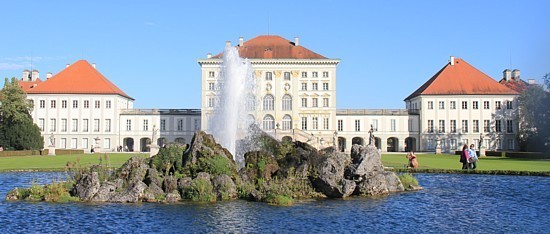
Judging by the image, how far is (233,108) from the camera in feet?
92.6

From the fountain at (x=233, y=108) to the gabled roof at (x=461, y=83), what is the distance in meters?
47.9

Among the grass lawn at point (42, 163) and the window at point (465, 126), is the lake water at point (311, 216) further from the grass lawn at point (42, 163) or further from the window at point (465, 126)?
the window at point (465, 126)

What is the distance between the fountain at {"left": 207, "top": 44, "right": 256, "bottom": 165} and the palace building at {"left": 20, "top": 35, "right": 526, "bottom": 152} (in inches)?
1656

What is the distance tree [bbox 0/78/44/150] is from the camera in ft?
196

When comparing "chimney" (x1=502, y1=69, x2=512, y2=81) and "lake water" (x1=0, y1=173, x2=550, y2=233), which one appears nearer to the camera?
"lake water" (x1=0, y1=173, x2=550, y2=233)

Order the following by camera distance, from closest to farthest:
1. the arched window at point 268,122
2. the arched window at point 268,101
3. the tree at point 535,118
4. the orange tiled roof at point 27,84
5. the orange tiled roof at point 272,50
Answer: the tree at point 535,118
the orange tiled roof at point 272,50
the arched window at point 268,122
the arched window at point 268,101
the orange tiled roof at point 27,84

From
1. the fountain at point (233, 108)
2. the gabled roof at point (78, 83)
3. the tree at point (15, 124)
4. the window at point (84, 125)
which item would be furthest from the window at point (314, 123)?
the fountain at point (233, 108)

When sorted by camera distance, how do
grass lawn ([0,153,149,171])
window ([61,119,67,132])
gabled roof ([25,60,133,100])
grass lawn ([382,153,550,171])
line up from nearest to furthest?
grass lawn ([0,153,149,171]), grass lawn ([382,153,550,171]), gabled roof ([25,60,133,100]), window ([61,119,67,132])

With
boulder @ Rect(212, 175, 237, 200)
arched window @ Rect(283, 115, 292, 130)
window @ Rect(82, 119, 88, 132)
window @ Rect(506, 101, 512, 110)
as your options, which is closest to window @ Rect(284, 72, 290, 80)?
arched window @ Rect(283, 115, 292, 130)

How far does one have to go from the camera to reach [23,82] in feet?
267

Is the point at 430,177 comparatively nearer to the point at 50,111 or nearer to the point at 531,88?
the point at 531,88

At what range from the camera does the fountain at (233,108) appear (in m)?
26.4

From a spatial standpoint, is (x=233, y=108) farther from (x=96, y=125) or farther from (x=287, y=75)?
(x=96, y=125)

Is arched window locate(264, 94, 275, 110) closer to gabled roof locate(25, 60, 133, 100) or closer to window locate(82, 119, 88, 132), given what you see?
gabled roof locate(25, 60, 133, 100)
